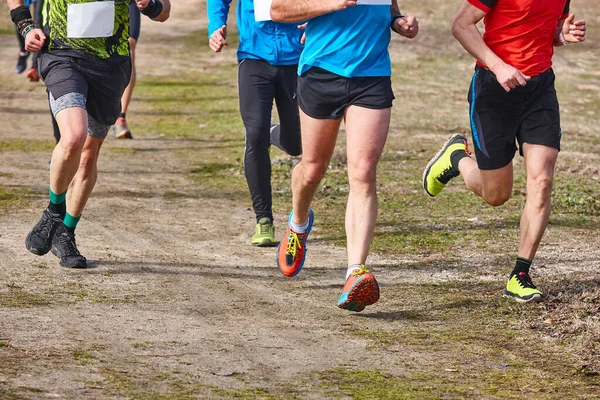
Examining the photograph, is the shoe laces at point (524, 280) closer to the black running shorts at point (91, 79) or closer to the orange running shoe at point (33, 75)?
the black running shorts at point (91, 79)

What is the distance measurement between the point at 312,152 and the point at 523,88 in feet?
4.28

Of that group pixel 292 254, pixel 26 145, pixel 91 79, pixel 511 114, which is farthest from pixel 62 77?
pixel 26 145

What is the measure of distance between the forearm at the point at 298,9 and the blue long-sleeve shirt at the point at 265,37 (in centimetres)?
153

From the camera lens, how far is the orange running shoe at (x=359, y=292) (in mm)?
5922

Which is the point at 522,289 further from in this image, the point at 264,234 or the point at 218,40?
the point at 218,40

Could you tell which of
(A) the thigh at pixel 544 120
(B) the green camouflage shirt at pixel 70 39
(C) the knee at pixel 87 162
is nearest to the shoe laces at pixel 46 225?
(C) the knee at pixel 87 162

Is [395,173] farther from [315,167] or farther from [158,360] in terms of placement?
[158,360]

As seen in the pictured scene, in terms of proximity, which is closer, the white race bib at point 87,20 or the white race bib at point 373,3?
the white race bib at point 373,3

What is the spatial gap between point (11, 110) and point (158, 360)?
474 inches

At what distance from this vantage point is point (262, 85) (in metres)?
8.21

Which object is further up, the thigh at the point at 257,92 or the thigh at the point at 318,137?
the thigh at the point at 318,137

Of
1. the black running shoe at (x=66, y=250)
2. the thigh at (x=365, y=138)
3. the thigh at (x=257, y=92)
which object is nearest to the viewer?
the thigh at (x=365, y=138)

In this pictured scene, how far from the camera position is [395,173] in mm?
11602

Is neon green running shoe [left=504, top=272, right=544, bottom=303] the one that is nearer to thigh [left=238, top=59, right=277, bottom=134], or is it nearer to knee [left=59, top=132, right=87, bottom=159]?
thigh [left=238, top=59, right=277, bottom=134]
